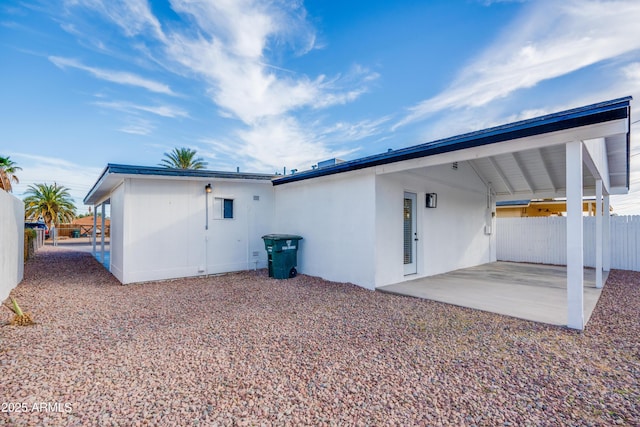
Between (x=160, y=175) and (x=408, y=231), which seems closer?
(x=160, y=175)

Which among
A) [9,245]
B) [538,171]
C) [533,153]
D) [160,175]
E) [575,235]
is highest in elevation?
[533,153]

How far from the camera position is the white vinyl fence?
9930mm

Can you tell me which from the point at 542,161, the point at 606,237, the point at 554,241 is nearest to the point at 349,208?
the point at 542,161

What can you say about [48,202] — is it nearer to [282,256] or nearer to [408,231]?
[282,256]

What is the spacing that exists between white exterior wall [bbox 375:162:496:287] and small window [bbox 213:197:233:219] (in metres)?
4.77

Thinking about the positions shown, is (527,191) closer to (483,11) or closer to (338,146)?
(483,11)

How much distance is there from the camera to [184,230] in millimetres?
8352

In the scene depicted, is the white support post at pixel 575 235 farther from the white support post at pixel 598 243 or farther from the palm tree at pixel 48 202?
the palm tree at pixel 48 202

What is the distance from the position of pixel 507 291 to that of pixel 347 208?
4.11 m

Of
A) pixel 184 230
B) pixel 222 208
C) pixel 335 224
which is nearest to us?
pixel 335 224

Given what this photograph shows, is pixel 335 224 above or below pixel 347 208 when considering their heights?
below

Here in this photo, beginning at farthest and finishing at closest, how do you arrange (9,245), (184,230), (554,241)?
(554,241) < (184,230) < (9,245)

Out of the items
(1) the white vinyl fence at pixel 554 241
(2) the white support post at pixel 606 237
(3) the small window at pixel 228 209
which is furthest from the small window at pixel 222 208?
(2) the white support post at pixel 606 237

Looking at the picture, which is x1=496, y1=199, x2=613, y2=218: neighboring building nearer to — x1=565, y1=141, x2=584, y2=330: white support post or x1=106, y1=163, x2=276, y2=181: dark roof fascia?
x1=565, y1=141, x2=584, y2=330: white support post
